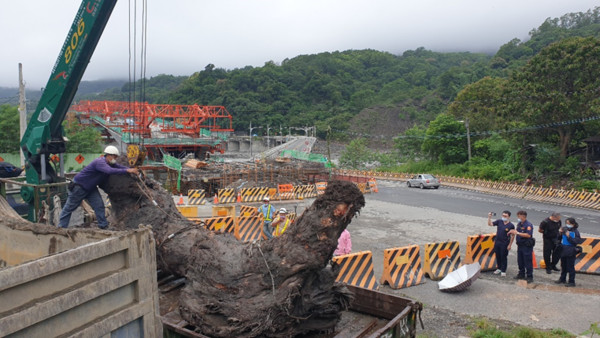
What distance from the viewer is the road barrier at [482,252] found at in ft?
29.8

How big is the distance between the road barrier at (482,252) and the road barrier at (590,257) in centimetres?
177

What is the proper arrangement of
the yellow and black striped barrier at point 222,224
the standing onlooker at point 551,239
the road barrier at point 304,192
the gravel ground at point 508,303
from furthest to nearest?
the road barrier at point 304,192 → the yellow and black striped barrier at point 222,224 → the standing onlooker at point 551,239 → the gravel ground at point 508,303

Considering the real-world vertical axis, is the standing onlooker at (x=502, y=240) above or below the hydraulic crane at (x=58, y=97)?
below

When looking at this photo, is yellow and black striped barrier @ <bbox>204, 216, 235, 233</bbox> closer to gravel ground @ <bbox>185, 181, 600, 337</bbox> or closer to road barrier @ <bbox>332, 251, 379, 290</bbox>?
gravel ground @ <bbox>185, 181, 600, 337</bbox>

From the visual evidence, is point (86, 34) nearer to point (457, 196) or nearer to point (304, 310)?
point (304, 310)

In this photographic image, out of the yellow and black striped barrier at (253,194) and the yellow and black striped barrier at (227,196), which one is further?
the yellow and black striped barrier at (253,194)

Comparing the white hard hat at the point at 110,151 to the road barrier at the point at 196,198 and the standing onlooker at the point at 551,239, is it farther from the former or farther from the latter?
the road barrier at the point at 196,198

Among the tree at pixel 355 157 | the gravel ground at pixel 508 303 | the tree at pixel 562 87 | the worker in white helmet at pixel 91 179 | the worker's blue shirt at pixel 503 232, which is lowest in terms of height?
the tree at pixel 355 157

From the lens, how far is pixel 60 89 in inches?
360

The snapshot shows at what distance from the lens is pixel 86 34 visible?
28.8ft

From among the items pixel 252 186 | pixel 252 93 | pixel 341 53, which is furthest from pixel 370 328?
pixel 341 53

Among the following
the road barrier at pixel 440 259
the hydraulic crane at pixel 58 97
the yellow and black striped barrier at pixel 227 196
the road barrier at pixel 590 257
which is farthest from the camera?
the yellow and black striped barrier at pixel 227 196

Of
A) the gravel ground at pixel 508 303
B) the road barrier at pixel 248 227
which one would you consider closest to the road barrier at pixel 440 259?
the gravel ground at pixel 508 303

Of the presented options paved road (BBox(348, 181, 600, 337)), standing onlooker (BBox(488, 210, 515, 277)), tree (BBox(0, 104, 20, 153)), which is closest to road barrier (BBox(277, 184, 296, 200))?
paved road (BBox(348, 181, 600, 337))
